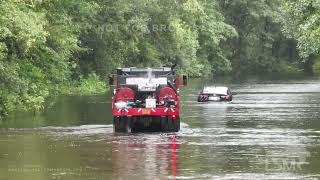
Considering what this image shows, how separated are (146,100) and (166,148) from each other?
18.4ft

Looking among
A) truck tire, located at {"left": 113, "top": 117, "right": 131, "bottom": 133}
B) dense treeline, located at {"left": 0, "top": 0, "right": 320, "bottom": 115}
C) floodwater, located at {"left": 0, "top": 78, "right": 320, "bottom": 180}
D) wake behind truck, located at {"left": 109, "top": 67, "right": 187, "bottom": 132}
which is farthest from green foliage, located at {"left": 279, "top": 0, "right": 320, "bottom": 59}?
truck tire, located at {"left": 113, "top": 117, "right": 131, "bottom": 133}

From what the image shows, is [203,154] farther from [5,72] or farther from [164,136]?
[5,72]

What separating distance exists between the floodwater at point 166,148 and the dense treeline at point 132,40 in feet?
11.6

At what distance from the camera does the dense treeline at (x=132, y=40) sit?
3550 centimetres

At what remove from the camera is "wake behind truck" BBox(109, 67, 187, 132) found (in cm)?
2736

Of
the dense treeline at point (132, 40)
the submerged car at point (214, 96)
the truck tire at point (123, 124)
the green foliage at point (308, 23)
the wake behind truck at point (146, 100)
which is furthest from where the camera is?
the submerged car at point (214, 96)

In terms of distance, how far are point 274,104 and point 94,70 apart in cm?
2186

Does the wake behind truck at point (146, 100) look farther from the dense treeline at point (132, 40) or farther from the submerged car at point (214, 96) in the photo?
the submerged car at point (214, 96)

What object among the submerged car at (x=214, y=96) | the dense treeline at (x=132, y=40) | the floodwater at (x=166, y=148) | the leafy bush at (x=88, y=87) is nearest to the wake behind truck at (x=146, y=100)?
the floodwater at (x=166, y=148)

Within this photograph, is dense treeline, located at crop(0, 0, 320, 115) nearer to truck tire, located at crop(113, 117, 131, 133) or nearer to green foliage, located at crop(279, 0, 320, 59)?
green foliage, located at crop(279, 0, 320, 59)

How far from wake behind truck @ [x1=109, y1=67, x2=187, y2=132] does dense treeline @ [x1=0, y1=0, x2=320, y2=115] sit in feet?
17.5

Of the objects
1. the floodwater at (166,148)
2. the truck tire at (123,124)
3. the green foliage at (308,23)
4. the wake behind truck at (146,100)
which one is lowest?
the floodwater at (166,148)

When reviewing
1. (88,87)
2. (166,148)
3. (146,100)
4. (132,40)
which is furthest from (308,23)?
(132,40)

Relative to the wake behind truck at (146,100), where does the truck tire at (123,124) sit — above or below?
below
